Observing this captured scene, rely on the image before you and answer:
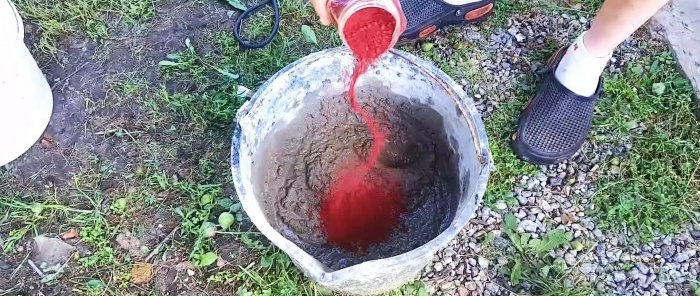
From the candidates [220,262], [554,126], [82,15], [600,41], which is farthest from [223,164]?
[600,41]

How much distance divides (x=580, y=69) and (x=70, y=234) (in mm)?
1521

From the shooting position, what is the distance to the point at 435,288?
1824 mm

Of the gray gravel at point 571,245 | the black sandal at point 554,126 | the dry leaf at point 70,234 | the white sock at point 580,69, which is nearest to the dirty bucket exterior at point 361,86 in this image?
the gray gravel at point 571,245

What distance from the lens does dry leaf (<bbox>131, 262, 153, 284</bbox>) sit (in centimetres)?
185

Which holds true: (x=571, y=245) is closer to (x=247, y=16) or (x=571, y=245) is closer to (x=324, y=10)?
(x=324, y=10)

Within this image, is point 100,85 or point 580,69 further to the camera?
point 100,85

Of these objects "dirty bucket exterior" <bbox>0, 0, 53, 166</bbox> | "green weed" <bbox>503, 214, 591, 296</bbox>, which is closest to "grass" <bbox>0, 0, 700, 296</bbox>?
"green weed" <bbox>503, 214, 591, 296</bbox>

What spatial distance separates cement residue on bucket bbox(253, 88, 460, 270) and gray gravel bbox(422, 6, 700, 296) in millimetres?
177

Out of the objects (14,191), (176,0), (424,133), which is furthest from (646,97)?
(14,191)

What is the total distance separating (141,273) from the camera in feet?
6.09

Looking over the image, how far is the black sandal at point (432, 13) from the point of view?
83.4 inches

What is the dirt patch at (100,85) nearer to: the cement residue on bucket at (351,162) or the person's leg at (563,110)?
the cement residue on bucket at (351,162)

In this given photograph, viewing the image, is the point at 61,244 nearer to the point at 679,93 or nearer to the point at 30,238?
the point at 30,238

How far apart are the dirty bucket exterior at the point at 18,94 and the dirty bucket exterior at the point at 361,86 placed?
28.1 inches
